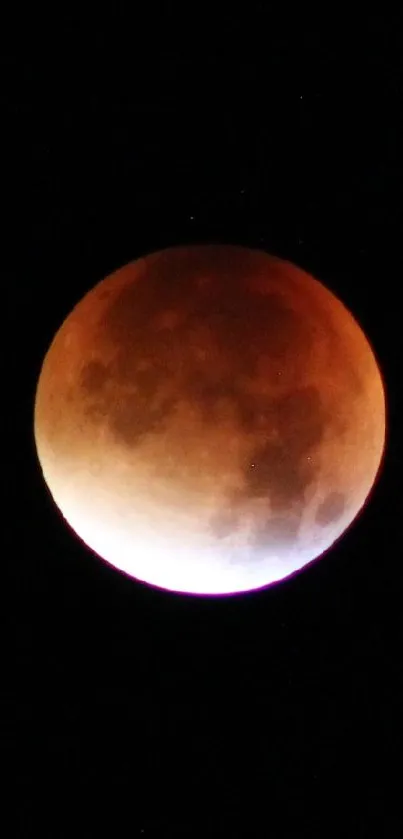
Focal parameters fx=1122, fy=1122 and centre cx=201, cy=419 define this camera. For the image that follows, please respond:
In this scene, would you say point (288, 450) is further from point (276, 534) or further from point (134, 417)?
point (134, 417)

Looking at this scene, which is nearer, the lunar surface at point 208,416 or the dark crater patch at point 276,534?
the lunar surface at point 208,416

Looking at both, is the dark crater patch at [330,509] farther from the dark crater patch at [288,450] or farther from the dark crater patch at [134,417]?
the dark crater patch at [134,417]

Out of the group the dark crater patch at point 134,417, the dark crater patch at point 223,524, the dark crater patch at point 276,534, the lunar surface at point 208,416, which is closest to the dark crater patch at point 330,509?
the lunar surface at point 208,416

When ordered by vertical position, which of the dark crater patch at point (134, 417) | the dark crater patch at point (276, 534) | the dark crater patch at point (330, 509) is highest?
the dark crater patch at point (134, 417)

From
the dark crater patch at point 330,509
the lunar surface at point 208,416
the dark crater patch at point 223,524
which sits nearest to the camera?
the lunar surface at point 208,416

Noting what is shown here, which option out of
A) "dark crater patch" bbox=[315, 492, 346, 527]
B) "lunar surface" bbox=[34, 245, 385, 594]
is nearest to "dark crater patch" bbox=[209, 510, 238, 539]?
"lunar surface" bbox=[34, 245, 385, 594]

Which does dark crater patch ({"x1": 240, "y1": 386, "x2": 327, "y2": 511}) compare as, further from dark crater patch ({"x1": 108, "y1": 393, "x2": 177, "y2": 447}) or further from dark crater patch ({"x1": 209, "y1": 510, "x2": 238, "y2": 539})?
dark crater patch ({"x1": 108, "y1": 393, "x2": 177, "y2": 447})

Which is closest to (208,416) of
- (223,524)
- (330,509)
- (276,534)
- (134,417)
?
(134,417)
